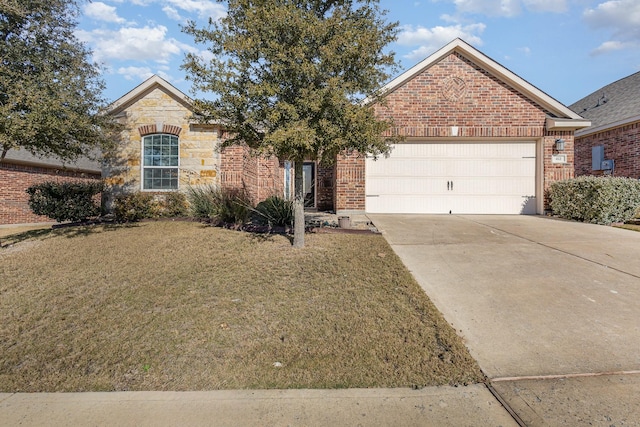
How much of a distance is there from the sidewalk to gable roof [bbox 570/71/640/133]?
614 inches

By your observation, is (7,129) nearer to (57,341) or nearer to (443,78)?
(57,341)

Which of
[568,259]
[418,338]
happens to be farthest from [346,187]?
[418,338]

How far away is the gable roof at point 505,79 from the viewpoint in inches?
428

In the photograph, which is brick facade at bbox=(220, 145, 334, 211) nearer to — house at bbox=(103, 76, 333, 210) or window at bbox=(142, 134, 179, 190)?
house at bbox=(103, 76, 333, 210)

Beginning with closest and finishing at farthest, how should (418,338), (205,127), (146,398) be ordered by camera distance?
1. (146,398)
2. (418,338)
3. (205,127)

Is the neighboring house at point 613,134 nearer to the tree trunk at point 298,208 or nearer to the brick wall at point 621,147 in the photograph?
the brick wall at point 621,147

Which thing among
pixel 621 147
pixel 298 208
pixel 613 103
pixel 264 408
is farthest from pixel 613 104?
pixel 264 408

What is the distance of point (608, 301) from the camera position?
14.1ft

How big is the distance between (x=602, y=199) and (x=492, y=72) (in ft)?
16.4

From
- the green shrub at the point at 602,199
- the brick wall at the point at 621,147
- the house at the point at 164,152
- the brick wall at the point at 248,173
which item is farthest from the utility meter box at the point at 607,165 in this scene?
the house at the point at 164,152

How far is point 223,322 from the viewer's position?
3.90m

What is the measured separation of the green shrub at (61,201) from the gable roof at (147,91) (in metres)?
2.73

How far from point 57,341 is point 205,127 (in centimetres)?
867

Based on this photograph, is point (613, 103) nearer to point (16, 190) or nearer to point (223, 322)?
point (223, 322)
